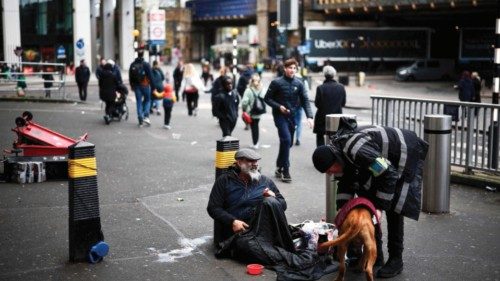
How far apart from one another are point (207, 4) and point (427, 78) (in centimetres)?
3819

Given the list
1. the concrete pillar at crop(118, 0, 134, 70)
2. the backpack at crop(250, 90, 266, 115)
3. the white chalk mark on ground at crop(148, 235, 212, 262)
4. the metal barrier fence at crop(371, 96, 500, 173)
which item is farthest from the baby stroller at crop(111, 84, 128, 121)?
the concrete pillar at crop(118, 0, 134, 70)

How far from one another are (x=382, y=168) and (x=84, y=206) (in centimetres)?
267

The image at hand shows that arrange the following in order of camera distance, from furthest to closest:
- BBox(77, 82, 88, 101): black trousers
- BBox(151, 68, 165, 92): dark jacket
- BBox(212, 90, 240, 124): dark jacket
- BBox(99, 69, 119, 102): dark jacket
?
BBox(77, 82, 88, 101): black trousers
BBox(151, 68, 165, 92): dark jacket
BBox(99, 69, 119, 102): dark jacket
BBox(212, 90, 240, 124): dark jacket

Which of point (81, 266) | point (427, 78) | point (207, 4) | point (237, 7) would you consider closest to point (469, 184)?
point (81, 266)

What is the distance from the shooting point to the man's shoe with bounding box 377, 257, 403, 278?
5.68 meters

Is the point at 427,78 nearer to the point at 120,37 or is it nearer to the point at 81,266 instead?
the point at 120,37

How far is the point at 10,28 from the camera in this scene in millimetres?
38094

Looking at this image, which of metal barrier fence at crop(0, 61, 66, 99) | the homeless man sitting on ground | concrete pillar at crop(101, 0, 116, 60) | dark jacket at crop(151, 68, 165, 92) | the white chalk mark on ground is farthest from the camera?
concrete pillar at crop(101, 0, 116, 60)

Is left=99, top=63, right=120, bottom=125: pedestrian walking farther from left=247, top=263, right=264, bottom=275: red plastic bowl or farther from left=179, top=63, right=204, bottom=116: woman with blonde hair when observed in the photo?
left=247, top=263, right=264, bottom=275: red plastic bowl

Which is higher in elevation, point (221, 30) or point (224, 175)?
point (221, 30)

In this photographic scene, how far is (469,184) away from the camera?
965cm

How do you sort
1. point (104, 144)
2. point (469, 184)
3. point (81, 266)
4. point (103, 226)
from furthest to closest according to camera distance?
1. point (104, 144)
2. point (469, 184)
3. point (103, 226)
4. point (81, 266)

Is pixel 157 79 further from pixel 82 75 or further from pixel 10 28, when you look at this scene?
pixel 10 28

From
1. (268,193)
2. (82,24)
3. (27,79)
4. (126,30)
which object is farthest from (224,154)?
(126,30)
